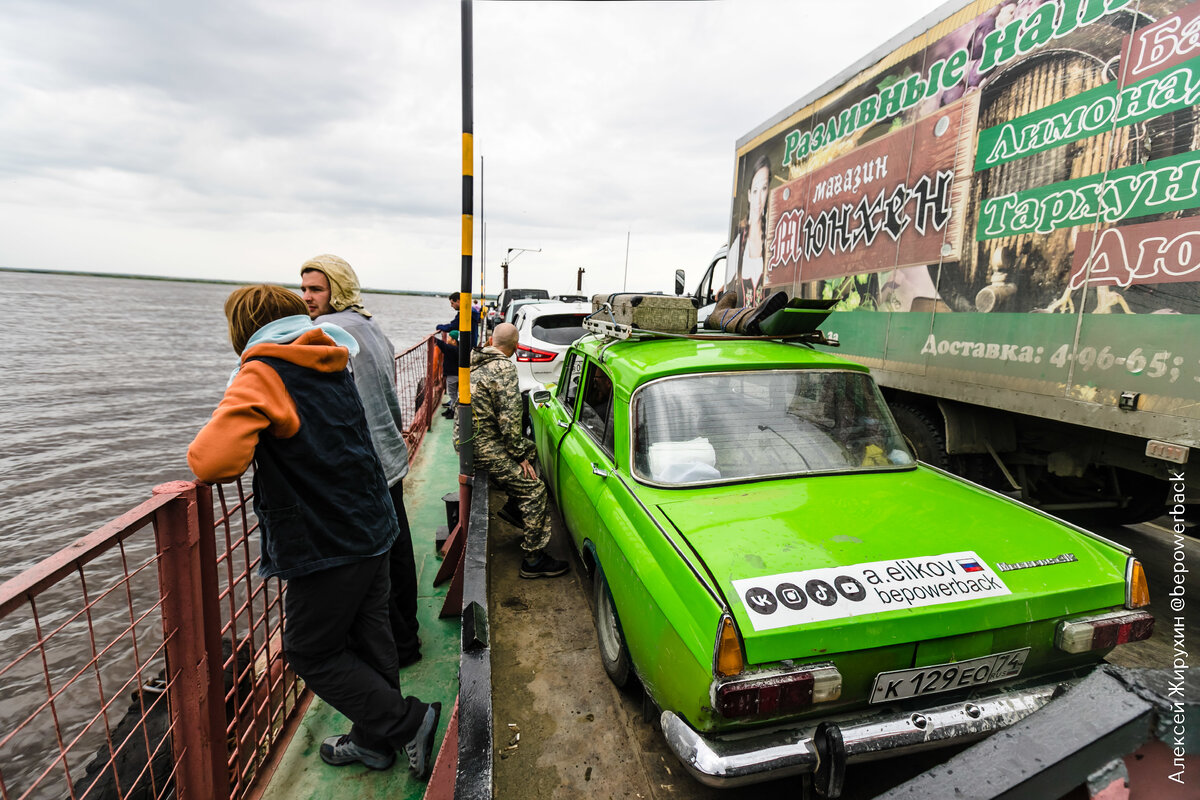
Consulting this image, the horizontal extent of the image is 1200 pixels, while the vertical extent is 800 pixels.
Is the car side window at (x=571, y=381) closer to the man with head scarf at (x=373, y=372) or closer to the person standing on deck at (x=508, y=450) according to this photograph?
the person standing on deck at (x=508, y=450)

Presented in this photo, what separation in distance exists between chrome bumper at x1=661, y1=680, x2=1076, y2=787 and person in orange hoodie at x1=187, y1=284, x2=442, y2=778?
1282mm

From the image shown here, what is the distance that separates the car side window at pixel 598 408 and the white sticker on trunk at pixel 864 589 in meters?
1.39

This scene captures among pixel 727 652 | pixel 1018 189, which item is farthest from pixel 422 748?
pixel 1018 189

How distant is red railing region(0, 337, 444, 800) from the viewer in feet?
5.72

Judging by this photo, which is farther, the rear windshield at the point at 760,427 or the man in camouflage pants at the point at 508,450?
the man in camouflage pants at the point at 508,450

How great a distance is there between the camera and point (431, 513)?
5707mm

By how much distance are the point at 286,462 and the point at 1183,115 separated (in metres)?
4.51

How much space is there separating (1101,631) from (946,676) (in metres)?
0.65

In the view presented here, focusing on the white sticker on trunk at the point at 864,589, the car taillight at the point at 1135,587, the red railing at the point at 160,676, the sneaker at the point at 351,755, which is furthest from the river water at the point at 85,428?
the car taillight at the point at 1135,587

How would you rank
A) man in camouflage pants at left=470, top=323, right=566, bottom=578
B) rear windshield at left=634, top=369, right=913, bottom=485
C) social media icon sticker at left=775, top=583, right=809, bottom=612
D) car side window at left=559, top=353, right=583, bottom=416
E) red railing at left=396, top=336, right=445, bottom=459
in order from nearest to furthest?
social media icon sticker at left=775, top=583, right=809, bottom=612
rear windshield at left=634, top=369, right=913, bottom=485
man in camouflage pants at left=470, top=323, right=566, bottom=578
car side window at left=559, top=353, right=583, bottom=416
red railing at left=396, top=336, right=445, bottom=459

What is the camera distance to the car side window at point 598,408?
3377 millimetres

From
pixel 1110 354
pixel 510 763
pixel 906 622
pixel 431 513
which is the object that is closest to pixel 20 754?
pixel 431 513

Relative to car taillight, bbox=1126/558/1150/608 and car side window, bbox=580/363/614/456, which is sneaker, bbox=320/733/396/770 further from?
car taillight, bbox=1126/558/1150/608

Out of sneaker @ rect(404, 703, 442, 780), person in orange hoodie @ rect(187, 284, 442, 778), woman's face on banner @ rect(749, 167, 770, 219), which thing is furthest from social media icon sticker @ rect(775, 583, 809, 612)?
woman's face on banner @ rect(749, 167, 770, 219)
